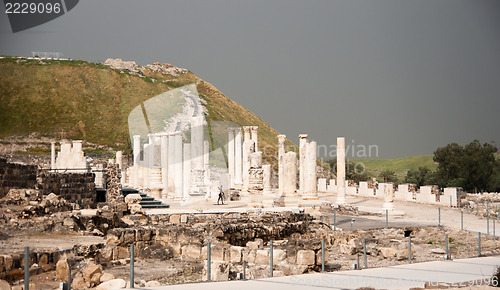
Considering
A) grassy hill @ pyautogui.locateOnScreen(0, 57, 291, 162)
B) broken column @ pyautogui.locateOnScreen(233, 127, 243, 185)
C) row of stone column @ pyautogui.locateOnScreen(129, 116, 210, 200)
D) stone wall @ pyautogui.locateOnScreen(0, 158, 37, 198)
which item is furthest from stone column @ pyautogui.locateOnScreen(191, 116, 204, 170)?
grassy hill @ pyautogui.locateOnScreen(0, 57, 291, 162)

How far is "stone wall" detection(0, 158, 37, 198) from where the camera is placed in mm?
20406

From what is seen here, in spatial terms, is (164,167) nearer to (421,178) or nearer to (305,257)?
(305,257)

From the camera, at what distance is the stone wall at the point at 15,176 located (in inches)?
803

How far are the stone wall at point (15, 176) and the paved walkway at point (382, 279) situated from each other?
1345cm

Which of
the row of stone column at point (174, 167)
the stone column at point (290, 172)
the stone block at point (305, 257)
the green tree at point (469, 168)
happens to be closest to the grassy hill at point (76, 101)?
the green tree at point (469, 168)

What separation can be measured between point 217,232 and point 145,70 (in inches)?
4690

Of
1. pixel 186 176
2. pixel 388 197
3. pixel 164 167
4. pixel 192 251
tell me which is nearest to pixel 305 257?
pixel 192 251

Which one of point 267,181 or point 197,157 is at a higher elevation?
point 197,157

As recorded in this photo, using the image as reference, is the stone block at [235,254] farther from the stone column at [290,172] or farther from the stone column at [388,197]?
the stone column at [388,197]

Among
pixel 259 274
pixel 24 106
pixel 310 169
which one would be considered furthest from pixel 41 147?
pixel 259 274

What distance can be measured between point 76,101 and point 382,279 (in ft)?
319

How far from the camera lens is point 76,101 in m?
101

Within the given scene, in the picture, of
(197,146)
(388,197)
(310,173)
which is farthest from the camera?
(197,146)

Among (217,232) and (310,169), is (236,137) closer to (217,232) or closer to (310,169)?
(310,169)
